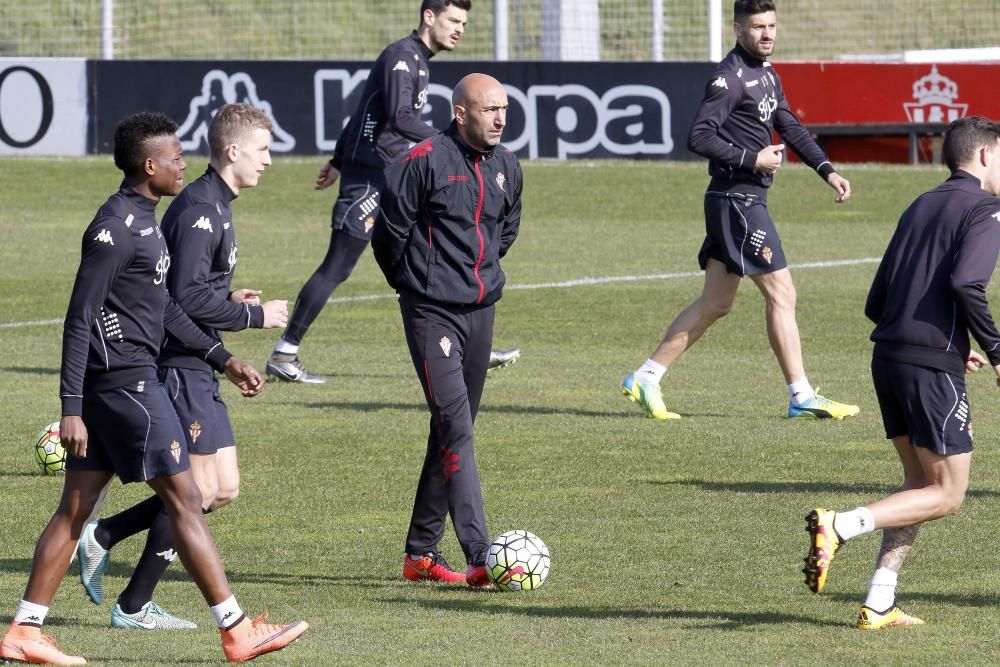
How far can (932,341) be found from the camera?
6797 millimetres

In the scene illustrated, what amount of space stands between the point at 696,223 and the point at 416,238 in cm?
1582

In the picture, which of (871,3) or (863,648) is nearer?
(863,648)

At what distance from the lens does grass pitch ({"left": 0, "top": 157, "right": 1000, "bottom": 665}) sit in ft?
22.3

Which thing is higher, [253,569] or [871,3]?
[871,3]

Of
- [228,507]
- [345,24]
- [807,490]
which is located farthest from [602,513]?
[345,24]

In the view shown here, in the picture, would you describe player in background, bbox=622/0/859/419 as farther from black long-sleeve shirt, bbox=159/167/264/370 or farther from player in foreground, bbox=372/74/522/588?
black long-sleeve shirt, bbox=159/167/264/370

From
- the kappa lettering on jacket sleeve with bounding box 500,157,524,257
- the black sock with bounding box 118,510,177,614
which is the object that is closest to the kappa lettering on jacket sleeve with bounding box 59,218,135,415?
the black sock with bounding box 118,510,177,614

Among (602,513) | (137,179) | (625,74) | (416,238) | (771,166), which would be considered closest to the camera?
(137,179)

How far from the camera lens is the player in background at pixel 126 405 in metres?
6.27

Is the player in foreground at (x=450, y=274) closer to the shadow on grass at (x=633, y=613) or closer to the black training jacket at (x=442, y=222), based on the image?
the black training jacket at (x=442, y=222)

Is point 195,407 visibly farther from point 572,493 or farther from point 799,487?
point 799,487

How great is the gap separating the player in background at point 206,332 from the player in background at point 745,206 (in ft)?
14.6

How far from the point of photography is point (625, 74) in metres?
26.3

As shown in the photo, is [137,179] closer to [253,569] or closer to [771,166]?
[253,569]
